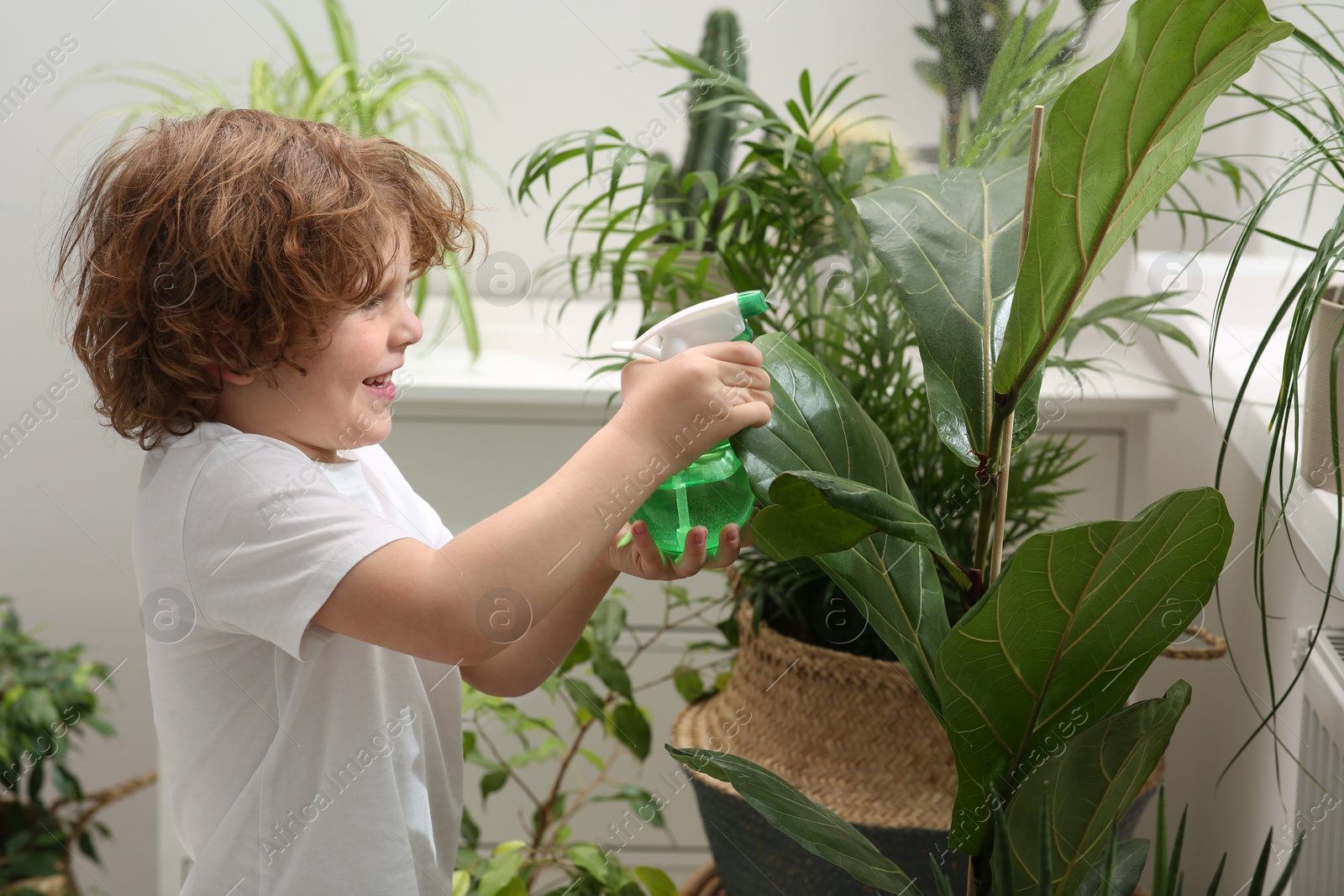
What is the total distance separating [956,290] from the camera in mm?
545

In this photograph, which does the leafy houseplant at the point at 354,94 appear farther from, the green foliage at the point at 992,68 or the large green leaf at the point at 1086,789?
the large green leaf at the point at 1086,789

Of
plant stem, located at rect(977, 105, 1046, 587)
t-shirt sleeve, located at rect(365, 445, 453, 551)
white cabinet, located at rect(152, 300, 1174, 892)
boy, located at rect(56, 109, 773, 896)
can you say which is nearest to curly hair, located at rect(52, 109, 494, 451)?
boy, located at rect(56, 109, 773, 896)

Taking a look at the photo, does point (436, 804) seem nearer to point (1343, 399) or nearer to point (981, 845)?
point (981, 845)

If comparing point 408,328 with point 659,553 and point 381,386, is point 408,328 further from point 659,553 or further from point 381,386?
point 659,553

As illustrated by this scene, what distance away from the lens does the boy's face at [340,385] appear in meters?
0.66

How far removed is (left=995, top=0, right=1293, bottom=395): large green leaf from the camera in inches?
16.0

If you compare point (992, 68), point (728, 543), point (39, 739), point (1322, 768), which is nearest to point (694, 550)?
point (728, 543)

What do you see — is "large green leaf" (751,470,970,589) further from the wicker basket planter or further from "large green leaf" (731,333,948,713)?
the wicker basket planter

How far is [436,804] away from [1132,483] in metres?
0.99

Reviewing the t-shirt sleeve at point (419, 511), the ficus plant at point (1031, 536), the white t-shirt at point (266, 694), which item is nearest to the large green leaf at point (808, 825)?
the ficus plant at point (1031, 536)

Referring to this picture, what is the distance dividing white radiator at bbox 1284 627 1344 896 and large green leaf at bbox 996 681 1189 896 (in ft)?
0.95

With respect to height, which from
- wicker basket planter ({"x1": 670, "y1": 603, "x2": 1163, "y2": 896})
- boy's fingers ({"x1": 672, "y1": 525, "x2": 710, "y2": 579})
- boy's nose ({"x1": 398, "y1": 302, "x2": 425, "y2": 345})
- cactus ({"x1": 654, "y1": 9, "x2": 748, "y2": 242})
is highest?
cactus ({"x1": 654, "y1": 9, "x2": 748, "y2": 242})

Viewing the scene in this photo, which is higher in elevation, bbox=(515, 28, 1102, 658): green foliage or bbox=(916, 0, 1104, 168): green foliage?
bbox=(916, 0, 1104, 168): green foliage

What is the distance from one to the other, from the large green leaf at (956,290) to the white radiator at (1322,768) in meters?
0.39
